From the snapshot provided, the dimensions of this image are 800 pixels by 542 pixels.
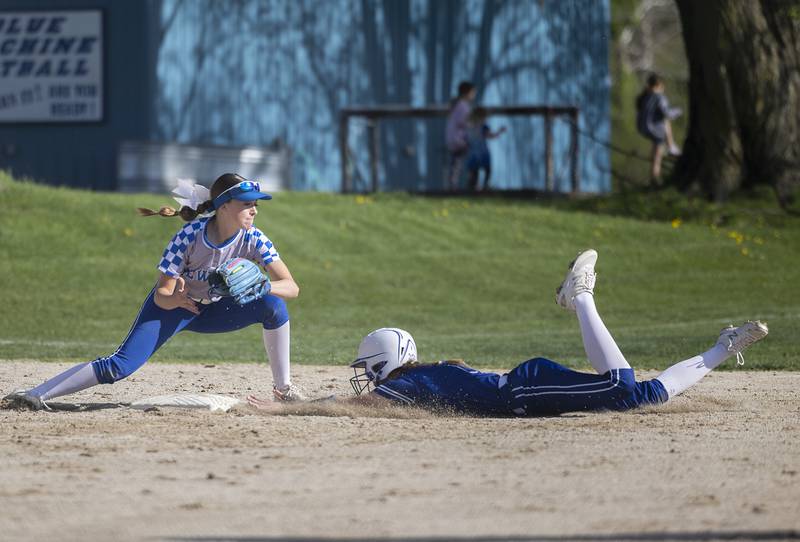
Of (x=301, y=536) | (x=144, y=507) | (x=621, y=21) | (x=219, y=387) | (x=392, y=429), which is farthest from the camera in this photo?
(x=621, y=21)

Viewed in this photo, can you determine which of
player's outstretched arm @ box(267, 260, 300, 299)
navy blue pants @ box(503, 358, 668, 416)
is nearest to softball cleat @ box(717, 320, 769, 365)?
navy blue pants @ box(503, 358, 668, 416)

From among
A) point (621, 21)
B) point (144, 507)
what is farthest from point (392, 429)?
point (621, 21)

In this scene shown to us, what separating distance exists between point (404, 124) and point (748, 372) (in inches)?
674

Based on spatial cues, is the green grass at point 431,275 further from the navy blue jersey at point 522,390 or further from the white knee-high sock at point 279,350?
the navy blue jersey at point 522,390

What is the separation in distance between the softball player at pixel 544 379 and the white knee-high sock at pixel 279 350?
0.55 meters

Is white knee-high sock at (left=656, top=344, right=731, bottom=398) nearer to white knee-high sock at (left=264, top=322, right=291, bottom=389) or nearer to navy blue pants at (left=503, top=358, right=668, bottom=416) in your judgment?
navy blue pants at (left=503, top=358, right=668, bottom=416)

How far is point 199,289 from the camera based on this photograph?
8.29 meters

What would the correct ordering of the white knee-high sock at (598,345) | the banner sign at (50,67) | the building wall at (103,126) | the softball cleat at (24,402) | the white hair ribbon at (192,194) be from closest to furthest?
1. the white knee-high sock at (598,345)
2. the white hair ribbon at (192,194)
3. the softball cleat at (24,402)
4. the building wall at (103,126)
5. the banner sign at (50,67)

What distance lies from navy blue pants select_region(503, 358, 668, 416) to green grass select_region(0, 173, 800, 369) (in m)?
3.85

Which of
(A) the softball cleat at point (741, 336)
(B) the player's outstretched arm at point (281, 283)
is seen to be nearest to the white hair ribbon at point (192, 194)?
(B) the player's outstretched arm at point (281, 283)

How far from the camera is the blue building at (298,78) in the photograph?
2425 cm

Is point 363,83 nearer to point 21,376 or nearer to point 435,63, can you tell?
point 435,63

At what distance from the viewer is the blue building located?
24.2 m

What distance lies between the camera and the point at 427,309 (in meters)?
16.9
